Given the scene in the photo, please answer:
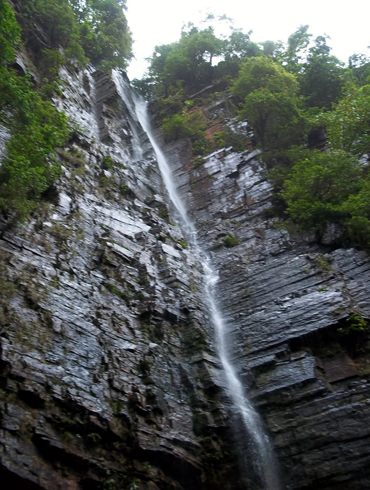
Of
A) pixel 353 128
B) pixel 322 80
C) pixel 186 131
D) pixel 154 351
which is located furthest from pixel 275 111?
pixel 154 351

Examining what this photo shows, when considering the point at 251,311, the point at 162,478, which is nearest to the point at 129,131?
the point at 251,311

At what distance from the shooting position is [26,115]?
10633 millimetres

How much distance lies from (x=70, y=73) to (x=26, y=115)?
9.29 m

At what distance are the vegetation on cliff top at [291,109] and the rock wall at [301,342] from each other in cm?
118

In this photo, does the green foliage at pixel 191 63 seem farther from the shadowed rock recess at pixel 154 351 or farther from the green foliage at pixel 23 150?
the green foliage at pixel 23 150

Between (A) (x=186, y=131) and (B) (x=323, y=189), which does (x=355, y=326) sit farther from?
(A) (x=186, y=131)

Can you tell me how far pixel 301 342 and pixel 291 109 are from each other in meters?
11.5

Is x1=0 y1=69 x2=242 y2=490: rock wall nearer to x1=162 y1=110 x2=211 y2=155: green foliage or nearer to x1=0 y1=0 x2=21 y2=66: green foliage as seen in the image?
x1=0 y1=0 x2=21 y2=66: green foliage

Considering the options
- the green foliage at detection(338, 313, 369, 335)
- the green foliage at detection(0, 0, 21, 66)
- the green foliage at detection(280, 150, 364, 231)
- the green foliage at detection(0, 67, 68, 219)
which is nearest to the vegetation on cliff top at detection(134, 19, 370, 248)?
the green foliage at detection(280, 150, 364, 231)

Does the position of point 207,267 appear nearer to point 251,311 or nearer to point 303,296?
point 251,311

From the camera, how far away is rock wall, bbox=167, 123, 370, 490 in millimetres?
8227

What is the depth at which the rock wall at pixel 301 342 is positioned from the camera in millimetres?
8227

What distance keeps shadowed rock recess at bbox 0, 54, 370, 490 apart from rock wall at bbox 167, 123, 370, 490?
0.10 feet

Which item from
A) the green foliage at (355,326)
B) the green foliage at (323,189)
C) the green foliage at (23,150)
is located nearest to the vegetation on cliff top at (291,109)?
the green foliage at (323,189)
